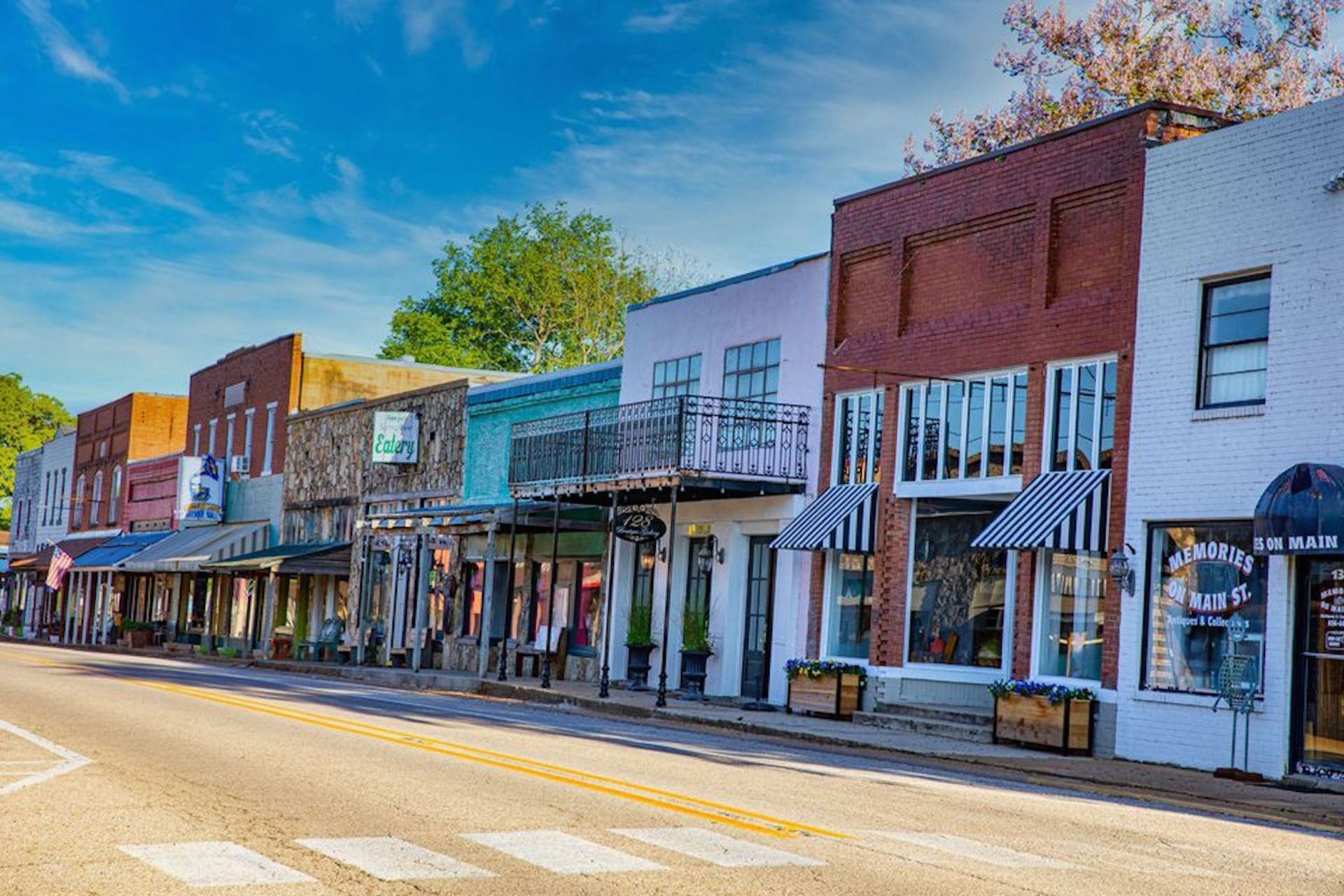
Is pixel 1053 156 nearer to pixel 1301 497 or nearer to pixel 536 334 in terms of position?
pixel 1301 497

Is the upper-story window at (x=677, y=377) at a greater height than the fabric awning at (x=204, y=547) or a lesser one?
greater

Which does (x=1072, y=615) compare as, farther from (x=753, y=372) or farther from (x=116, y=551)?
(x=116, y=551)

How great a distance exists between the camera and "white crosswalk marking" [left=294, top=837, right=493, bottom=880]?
8.16 metres

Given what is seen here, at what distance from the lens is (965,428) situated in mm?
23328

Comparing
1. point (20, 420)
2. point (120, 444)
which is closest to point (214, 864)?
point (120, 444)

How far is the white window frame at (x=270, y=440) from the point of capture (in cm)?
5009

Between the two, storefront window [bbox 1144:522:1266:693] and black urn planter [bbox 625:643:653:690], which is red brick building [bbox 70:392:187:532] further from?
storefront window [bbox 1144:522:1266:693]

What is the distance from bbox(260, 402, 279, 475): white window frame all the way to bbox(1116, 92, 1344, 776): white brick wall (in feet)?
112

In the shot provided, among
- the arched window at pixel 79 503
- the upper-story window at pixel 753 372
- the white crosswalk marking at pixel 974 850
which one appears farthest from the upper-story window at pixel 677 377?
the arched window at pixel 79 503

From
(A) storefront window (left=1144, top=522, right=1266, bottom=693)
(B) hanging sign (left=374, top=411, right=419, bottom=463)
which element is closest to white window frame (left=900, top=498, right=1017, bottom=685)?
(A) storefront window (left=1144, top=522, right=1266, bottom=693)

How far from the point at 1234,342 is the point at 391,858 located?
1334 cm

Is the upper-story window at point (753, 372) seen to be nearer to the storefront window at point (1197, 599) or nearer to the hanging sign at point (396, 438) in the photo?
the storefront window at point (1197, 599)

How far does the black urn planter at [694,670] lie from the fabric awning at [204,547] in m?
22.1

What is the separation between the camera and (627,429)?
28875 millimetres
